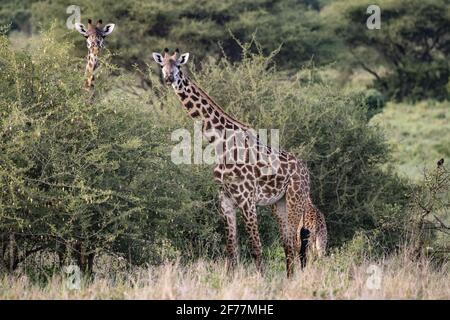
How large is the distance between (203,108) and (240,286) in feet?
7.53

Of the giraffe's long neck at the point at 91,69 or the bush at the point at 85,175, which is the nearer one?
the bush at the point at 85,175

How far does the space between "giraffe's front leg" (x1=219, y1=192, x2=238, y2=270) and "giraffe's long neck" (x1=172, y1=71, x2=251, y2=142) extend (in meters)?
0.59

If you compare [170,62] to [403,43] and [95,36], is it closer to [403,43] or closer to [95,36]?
[95,36]

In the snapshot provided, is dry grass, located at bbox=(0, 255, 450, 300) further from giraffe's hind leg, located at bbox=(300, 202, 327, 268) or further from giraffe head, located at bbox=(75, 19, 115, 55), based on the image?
giraffe head, located at bbox=(75, 19, 115, 55)

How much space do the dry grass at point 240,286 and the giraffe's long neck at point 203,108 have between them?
4.28 feet

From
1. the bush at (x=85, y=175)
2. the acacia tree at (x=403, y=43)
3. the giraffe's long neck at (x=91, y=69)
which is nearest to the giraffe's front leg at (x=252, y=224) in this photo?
the bush at (x=85, y=175)

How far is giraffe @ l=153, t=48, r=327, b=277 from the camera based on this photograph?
8797 millimetres

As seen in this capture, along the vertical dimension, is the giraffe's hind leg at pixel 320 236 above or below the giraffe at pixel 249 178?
below

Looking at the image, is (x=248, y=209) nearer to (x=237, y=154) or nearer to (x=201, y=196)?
(x=237, y=154)

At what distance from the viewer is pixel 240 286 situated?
6.94 metres

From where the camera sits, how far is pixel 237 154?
348 inches

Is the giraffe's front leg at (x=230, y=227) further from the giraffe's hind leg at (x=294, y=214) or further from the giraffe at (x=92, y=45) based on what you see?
the giraffe at (x=92, y=45)

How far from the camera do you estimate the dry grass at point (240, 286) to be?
6.75 metres
